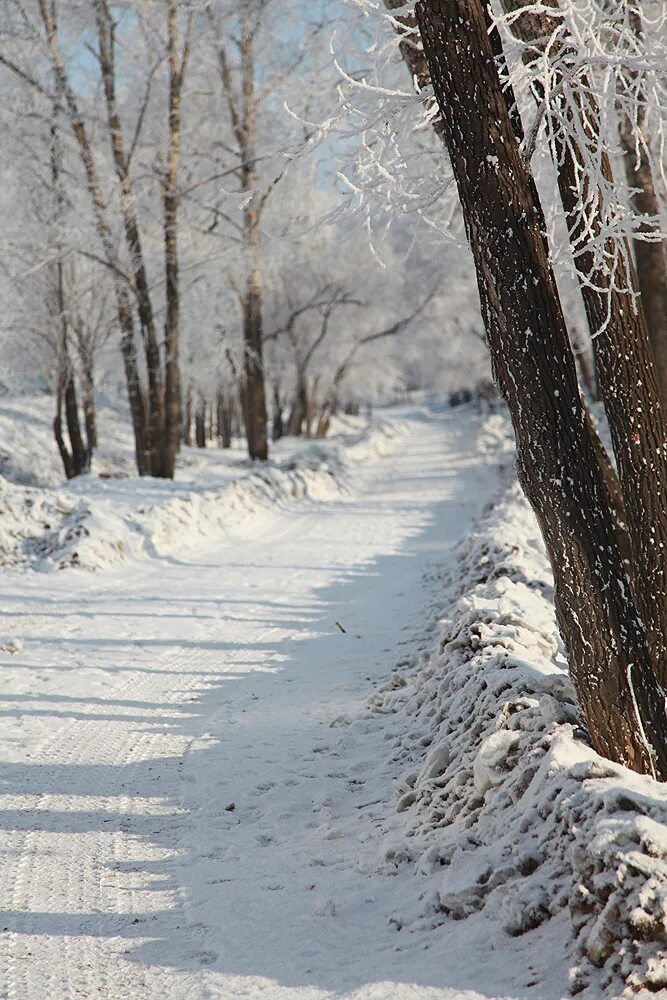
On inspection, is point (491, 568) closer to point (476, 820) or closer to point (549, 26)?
point (476, 820)

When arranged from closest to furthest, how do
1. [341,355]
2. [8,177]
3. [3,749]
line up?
[3,749], [8,177], [341,355]

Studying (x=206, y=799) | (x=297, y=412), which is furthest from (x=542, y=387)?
(x=297, y=412)

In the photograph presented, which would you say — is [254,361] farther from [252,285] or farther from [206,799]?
[206,799]

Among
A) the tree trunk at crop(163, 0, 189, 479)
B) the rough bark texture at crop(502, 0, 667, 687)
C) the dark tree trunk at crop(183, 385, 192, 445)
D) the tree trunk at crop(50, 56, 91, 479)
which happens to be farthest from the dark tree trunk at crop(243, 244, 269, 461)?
the dark tree trunk at crop(183, 385, 192, 445)

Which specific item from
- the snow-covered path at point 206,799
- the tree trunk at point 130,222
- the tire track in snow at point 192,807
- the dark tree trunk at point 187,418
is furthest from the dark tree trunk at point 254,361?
the dark tree trunk at point 187,418

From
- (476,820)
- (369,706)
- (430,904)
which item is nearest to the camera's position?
(430,904)

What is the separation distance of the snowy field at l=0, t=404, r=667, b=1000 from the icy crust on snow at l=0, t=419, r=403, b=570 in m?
1.09

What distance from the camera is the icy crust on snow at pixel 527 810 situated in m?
2.55

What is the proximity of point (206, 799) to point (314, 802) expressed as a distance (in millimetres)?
541

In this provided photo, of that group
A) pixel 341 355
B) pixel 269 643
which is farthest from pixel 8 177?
pixel 341 355

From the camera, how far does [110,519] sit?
10672 millimetres

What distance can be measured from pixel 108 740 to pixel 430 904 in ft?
8.19

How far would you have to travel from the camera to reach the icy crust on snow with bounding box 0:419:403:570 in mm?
9984

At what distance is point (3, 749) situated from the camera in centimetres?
488
